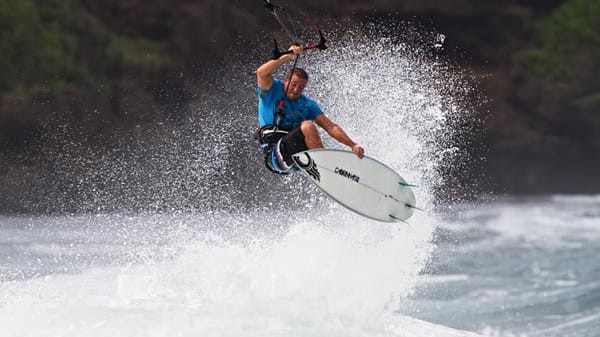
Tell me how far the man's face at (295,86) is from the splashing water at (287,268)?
1.45 metres

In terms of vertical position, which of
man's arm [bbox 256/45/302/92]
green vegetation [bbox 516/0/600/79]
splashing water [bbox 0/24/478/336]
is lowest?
splashing water [bbox 0/24/478/336]

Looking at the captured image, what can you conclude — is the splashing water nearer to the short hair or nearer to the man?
the man

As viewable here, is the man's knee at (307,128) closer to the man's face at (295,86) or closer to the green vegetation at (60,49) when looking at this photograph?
the man's face at (295,86)

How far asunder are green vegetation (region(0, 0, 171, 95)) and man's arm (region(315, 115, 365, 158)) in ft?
42.0

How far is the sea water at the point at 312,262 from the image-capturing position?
260 inches

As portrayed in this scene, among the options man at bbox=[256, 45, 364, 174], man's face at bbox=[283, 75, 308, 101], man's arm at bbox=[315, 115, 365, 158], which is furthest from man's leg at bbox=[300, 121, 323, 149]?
man's face at bbox=[283, 75, 308, 101]

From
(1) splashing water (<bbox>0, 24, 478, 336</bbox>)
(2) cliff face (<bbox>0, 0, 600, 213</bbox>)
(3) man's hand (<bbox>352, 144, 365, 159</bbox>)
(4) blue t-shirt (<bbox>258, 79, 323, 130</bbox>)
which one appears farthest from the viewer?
(2) cliff face (<bbox>0, 0, 600, 213</bbox>)

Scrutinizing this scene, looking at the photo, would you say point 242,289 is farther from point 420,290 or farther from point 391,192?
point 420,290

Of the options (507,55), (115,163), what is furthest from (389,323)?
(507,55)

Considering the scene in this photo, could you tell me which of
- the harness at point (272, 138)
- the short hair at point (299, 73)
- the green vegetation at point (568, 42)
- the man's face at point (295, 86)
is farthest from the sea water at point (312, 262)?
the green vegetation at point (568, 42)

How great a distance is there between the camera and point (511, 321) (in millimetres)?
9672

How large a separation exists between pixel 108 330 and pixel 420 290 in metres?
5.12

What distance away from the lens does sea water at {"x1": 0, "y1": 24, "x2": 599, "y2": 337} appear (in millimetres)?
6598

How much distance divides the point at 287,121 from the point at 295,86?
0.35 metres
